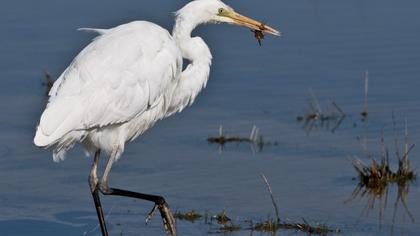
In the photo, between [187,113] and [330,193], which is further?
[187,113]

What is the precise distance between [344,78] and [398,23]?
2.17 metres

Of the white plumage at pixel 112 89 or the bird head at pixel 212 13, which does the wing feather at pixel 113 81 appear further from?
the bird head at pixel 212 13

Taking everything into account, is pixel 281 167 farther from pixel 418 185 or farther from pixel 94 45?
pixel 94 45

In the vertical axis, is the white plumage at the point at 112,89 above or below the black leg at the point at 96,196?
above

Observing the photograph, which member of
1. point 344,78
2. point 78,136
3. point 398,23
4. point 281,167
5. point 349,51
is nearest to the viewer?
point 78,136

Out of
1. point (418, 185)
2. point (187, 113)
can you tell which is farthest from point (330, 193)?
point (187, 113)

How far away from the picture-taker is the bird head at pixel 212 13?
9.34 m

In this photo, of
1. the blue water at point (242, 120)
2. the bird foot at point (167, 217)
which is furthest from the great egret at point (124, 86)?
the blue water at point (242, 120)

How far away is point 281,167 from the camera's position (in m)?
10.4

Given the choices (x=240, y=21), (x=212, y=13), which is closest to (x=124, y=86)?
(x=212, y=13)

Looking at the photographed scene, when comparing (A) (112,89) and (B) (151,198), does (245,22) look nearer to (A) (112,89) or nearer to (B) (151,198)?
(A) (112,89)

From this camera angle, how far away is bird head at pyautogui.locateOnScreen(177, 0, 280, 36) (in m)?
9.34

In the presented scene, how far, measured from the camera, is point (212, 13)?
372 inches

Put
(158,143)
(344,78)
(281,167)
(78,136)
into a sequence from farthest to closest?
(344,78)
(158,143)
(281,167)
(78,136)
